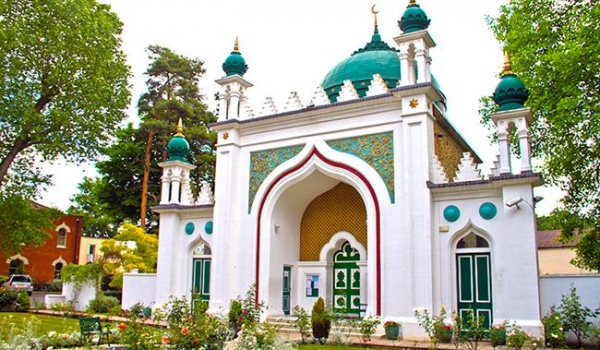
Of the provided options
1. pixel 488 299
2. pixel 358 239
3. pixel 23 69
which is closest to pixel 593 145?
pixel 488 299

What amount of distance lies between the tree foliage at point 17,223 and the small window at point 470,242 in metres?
14.6

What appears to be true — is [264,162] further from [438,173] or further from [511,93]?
[511,93]

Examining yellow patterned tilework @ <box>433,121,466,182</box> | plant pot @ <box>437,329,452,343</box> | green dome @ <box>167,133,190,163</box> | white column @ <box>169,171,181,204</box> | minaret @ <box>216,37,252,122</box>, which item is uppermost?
minaret @ <box>216,37,252,122</box>

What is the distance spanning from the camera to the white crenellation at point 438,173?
12.0 metres

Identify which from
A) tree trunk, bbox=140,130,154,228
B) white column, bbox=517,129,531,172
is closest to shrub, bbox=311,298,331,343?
white column, bbox=517,129,531,172

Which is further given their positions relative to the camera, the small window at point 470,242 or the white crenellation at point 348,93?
the white crenellation at point 348,93

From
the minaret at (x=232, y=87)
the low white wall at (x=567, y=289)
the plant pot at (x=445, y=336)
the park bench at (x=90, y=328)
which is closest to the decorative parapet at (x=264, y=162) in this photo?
the minaret at (x=232, y=87)

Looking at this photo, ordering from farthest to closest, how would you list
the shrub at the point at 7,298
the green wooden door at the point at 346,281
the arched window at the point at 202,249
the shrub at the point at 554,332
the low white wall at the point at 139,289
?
the shrub at the point at 7,298
the low white wall at the point at 139,289
the arched window at the point at 202,249
the green wooden door at the point at 346,281
the shrub at the point at 554,332

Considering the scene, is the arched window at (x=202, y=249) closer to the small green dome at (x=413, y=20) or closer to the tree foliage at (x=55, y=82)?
the tree foliage at (x=55, y=82)

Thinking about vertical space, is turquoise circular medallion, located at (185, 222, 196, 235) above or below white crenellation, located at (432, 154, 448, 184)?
below

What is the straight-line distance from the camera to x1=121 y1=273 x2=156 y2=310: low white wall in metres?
16.7

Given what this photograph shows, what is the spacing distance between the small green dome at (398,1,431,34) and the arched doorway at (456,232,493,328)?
16.2ft

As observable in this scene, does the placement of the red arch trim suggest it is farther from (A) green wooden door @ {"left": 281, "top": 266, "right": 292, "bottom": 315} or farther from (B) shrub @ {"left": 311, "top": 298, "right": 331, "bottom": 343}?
(B) shrub @ {"left": 311, "top": 298, "right": 331, "bottom": 343}

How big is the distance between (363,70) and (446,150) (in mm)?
3612
